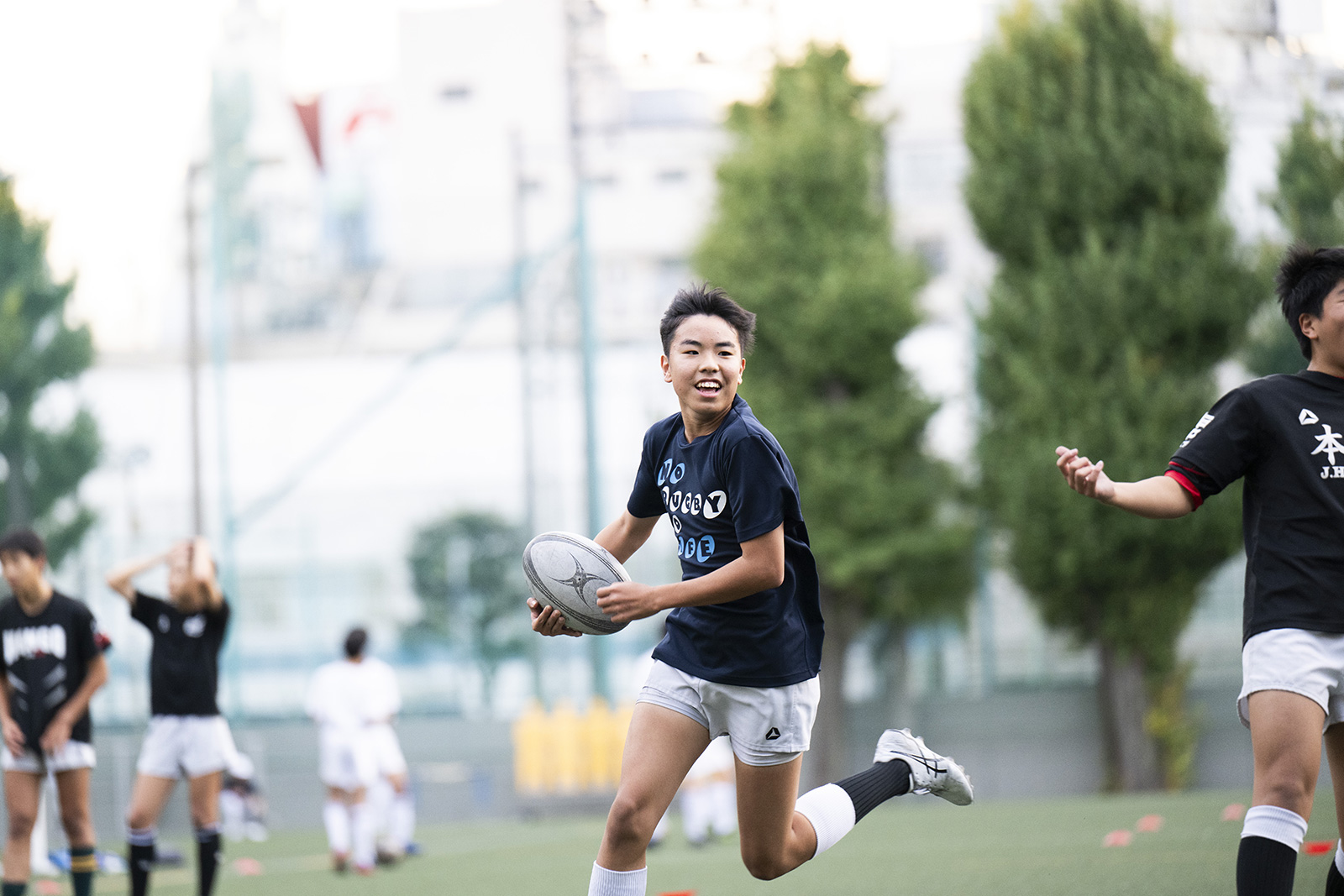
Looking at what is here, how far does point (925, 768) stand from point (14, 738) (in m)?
4.80

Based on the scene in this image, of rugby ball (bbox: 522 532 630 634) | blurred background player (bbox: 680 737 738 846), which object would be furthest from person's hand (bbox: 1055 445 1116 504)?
blurred background player (bbox: 680 737 738 846)

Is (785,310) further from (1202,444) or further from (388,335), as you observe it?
(388,335)

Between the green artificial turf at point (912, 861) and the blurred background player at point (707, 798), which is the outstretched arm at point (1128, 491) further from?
the blurred background player at point (707, 798)

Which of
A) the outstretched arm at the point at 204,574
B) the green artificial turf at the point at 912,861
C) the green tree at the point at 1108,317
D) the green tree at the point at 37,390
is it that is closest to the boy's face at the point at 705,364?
the green artificial turf at the point at 912,861

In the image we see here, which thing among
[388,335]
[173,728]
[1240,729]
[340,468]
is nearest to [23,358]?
[340,468]

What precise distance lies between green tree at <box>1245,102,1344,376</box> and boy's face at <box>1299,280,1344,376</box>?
41.9ft

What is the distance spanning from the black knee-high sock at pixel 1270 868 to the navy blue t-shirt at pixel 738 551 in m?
1.37

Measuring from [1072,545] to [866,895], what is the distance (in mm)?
8992

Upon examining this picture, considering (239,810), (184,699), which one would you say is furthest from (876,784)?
(239,810)

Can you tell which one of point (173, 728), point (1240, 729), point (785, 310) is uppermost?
point (785, 310)

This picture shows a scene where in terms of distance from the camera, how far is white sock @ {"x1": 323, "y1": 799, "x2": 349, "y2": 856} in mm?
11484

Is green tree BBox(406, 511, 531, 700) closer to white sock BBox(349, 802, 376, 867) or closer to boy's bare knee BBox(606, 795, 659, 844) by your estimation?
white sock BBox(349, 802, 376, 867)

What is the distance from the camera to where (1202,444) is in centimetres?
421

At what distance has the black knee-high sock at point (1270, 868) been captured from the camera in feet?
12.8
